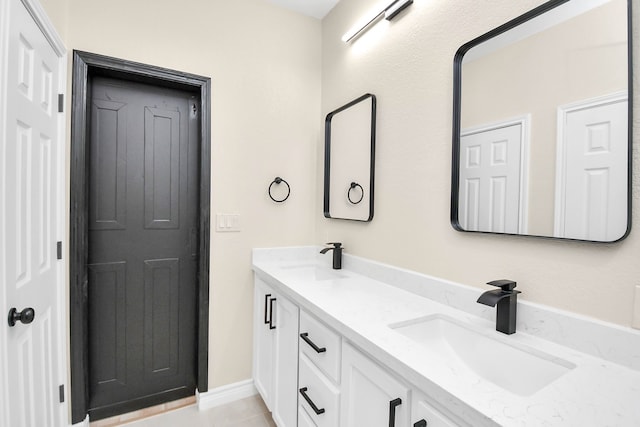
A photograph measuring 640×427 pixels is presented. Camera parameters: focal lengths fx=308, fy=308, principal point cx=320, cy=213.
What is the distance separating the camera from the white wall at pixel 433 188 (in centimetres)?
91

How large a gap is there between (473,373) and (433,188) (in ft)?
2.66

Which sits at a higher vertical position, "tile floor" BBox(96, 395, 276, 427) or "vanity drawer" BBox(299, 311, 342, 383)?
"vanity drawer" BBox(299, 311, 342, 383)

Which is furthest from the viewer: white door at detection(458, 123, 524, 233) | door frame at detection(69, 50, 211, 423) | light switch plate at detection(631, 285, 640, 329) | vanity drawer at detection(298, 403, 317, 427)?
door frame at detection(69, 50, 211, 423)

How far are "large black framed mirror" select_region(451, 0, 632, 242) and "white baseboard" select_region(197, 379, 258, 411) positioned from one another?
1.79 meters

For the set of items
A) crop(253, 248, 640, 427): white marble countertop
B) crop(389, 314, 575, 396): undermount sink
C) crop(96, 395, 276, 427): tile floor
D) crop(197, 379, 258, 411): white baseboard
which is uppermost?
crop(253, 248, 640, 427): white marble countertop

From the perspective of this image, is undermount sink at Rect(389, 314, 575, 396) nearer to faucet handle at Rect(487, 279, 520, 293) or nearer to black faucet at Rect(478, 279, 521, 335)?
black faucet at Rect(478, 279, 521, 335)

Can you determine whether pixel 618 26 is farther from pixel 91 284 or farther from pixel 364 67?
pixel 91 284

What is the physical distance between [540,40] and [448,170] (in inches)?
21.0

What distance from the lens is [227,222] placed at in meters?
2.07

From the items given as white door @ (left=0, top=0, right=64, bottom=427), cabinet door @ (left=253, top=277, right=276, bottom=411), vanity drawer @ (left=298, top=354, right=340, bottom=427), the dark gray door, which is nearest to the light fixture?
the dark gray door

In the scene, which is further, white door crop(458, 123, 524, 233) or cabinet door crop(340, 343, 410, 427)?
white door crop(458, 123, 524, 233)

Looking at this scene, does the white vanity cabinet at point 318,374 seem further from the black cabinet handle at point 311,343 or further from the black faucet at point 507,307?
the black faucet at point 507,307

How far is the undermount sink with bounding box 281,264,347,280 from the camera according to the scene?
180 centimetres

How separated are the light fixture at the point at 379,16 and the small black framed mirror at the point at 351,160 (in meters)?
0.40
